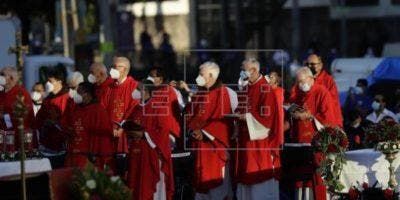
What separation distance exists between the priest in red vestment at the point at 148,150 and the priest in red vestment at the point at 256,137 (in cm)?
97

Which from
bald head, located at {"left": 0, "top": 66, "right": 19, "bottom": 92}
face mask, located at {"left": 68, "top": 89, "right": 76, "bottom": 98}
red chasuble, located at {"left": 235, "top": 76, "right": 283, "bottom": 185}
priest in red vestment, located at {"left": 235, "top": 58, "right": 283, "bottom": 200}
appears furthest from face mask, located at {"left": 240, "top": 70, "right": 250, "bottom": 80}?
bald head, located at {"left": 0, "top": 66, "right": 19, "bottom": 92}

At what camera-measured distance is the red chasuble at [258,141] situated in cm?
1825

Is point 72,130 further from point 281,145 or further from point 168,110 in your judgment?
point 281,145

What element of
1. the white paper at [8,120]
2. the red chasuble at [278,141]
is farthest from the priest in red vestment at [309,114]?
the white paper at [8,120]

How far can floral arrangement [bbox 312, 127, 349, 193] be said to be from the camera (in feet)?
55.3

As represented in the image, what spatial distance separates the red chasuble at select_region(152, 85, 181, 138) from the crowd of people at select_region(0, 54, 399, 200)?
0.01 metres

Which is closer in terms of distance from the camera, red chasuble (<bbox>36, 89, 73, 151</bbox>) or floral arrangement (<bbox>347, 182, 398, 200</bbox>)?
floral arrangement (<bbox>347, 182, 398, 200</bbox>)

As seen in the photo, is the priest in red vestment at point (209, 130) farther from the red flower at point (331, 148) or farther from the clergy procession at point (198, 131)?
the red flower at point (331, 148)

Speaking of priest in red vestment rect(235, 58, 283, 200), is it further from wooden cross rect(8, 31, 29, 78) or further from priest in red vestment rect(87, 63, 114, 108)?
wooden cross rect(8, 31, 29, 78)

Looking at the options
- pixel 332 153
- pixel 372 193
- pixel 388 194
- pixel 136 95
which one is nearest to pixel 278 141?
pixel 332 153

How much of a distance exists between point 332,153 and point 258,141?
170 cm

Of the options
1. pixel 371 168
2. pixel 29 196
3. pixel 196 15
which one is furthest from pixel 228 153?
pixel 196 15

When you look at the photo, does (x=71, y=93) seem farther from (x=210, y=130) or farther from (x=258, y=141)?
(x=258, y=141)

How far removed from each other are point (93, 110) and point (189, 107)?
1.62 meters
